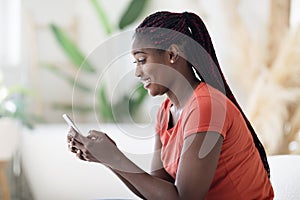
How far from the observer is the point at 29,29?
3441 mm

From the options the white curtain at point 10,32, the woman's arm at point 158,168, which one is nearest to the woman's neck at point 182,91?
the woman's arm at point 158,168

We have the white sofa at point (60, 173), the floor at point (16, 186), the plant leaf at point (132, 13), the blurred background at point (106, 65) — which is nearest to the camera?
the blurred background at point (106, 65)

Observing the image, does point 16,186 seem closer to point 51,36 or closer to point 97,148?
point 51,36

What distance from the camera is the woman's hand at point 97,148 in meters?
1.12

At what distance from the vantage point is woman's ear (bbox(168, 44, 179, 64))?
3.87 feet

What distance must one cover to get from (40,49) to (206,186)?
258cm

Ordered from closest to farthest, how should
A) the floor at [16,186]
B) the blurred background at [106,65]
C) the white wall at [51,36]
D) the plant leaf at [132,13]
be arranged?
1. the blurred background at [106,65]
2. the plant leaf at [132,13]
3. the floor at [16,186]
4. the white wall at [51,36]

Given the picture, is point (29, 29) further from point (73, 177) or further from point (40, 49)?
point (73, 177)

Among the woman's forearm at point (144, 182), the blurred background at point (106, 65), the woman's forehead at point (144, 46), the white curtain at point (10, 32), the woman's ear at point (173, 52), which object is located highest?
the white curtain at point (10, 32)

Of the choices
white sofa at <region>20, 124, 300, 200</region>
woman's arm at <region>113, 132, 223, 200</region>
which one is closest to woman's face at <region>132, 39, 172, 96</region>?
woman's arm at <region>113, 132, 223, 200</region>

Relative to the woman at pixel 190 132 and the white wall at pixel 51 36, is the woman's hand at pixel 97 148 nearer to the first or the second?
the woman at pixel 190 132

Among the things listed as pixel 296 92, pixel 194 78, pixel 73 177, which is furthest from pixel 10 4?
pixel 194 78

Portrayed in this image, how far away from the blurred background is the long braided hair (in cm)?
11

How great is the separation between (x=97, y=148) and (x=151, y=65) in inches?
8.1
